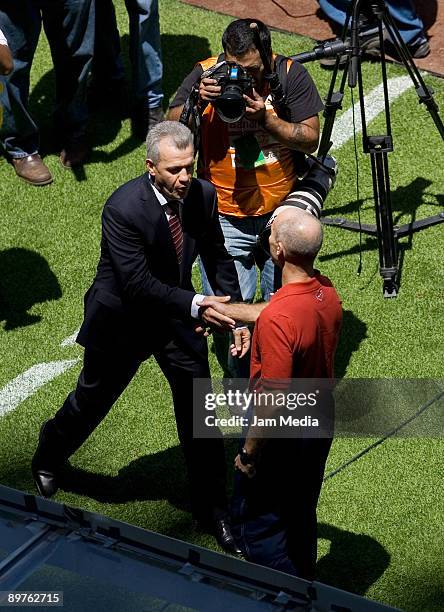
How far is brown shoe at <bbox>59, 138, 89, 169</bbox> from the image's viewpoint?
859 cm

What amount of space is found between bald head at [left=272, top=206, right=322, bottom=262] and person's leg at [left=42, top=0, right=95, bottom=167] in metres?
4.07

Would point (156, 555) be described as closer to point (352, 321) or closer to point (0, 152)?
point (352, 321)

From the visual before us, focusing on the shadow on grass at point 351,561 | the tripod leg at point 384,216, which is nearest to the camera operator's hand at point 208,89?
the tripod leg at point 384,216

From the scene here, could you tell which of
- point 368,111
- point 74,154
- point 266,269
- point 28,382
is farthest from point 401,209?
point 28,382

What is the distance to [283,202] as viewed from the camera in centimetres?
624

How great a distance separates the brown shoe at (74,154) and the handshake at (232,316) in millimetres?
3556

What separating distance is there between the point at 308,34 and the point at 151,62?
1978 millimetres

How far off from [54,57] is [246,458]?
4589 millimetres

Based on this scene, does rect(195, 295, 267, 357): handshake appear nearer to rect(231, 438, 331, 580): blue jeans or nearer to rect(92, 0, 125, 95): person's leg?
rect(231, 438, 331, 580): blue jeans

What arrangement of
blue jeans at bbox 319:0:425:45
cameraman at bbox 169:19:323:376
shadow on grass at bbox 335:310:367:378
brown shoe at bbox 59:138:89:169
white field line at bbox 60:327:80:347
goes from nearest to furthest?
cameraman at bbox 169:19:323:376, shadow on grass at bbox 335:310:367:378, white field line at bbox 60:327:80:347, brown shoe at bbox 59:138:89:169, blue jeans at bbox 319:0:425:45

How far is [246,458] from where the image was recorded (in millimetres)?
4742

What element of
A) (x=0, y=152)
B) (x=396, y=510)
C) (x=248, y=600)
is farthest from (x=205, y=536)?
(x=0, y=152)

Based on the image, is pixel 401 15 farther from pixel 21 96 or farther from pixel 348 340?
pixel 348 340

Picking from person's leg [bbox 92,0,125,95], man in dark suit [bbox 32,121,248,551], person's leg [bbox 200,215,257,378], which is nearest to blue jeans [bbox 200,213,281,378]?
person's leg [bbox 200,215,257,378]
